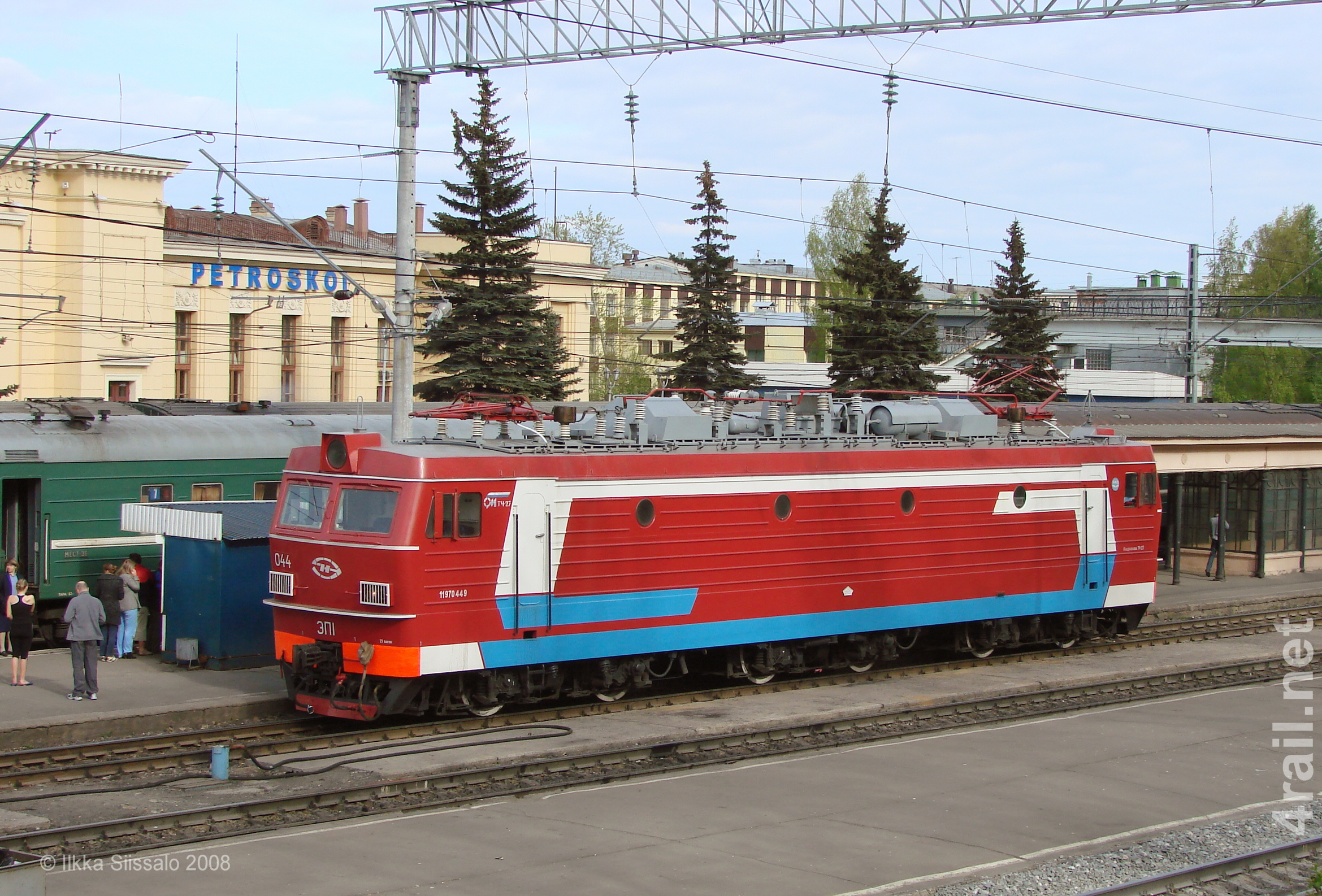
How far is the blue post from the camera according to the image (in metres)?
12.4

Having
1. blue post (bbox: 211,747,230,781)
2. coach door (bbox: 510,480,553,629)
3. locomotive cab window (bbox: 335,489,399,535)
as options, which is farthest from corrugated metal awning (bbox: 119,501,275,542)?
blue post (bbox: 211,747,230,781)

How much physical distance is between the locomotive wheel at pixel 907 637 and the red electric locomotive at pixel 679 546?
3cm

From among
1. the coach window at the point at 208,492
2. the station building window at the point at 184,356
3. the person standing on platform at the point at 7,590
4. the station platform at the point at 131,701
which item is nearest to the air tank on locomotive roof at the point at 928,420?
the station platform at the point at 131,701

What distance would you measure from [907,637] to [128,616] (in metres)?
11.1

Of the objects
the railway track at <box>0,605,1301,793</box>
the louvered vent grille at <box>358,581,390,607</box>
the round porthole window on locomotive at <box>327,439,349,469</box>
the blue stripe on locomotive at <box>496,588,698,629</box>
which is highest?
the round porthole window on locomotive at <box>327,439,349,469</box>

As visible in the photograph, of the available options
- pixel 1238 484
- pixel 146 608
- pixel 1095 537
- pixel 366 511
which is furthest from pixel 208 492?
pixel 1238 484

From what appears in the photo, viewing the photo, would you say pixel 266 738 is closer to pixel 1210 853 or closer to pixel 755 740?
pixel 755 740

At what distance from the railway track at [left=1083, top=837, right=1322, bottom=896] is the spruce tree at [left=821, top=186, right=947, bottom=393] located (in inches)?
1125

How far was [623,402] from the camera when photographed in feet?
58.8

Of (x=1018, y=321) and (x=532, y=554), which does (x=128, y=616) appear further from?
(x=1018, y=321)

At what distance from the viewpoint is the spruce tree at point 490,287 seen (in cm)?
3384

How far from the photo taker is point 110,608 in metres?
18.1

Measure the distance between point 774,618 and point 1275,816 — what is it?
7001mm

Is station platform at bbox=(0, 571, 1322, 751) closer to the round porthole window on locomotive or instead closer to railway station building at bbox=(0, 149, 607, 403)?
the round porthole window on locomotive
